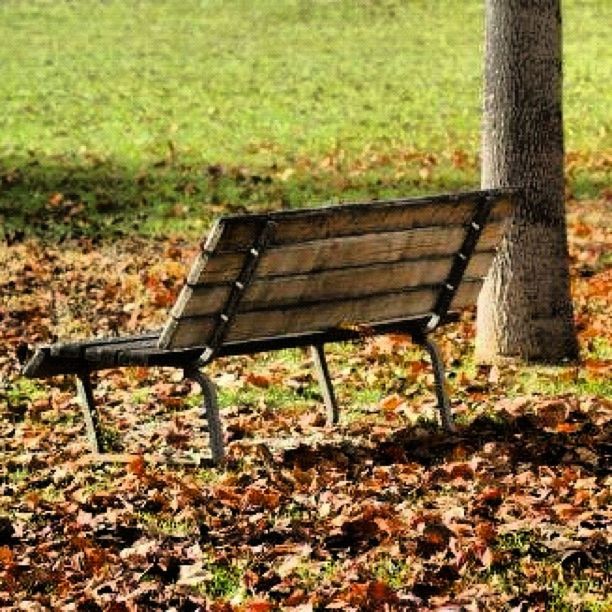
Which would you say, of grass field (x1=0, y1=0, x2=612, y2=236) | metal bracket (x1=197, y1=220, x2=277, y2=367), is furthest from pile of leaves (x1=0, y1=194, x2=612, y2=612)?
grass field (x1=0, y1=0, x2=612, y2=236)

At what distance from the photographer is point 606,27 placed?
32.6m

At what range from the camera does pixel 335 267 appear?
7680 mm

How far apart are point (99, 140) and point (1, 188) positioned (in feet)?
12.5

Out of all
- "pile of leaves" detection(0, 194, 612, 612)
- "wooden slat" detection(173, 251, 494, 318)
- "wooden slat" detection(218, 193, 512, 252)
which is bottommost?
"pile of leaves" detection(0, 194, 612, 612)

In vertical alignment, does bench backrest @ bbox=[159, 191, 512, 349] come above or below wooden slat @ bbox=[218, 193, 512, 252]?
below

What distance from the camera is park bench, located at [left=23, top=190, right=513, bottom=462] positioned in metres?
7.27

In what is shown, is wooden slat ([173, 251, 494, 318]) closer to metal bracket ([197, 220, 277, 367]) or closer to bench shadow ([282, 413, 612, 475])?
metal bracket ([197, 220, 277, 367])

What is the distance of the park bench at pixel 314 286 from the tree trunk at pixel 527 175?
101cm

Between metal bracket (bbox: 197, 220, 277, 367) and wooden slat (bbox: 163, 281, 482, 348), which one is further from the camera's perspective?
wooden slat (bbox: 163, 281, 482, 348)

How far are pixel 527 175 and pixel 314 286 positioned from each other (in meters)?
1.91

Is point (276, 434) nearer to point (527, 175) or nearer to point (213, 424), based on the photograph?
point (213, 424)

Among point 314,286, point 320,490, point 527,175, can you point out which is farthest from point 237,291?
point 527,175

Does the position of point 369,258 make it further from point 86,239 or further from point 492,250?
point 86,239

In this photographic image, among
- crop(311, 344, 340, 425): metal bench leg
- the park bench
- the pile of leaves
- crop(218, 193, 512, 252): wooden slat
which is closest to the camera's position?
the pile of leaves
